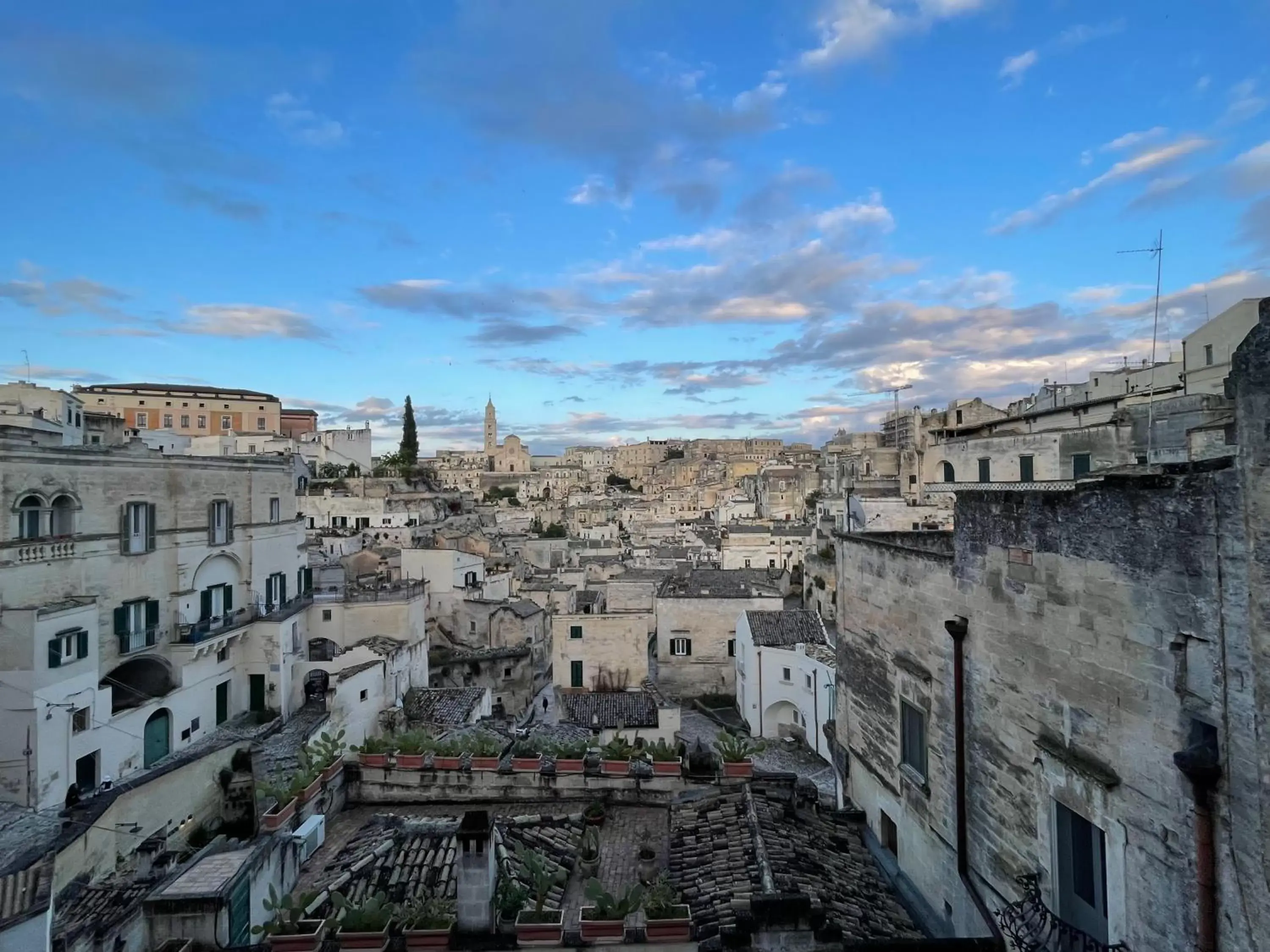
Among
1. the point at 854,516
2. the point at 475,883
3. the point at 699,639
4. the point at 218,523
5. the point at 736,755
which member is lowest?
the point at 699,639

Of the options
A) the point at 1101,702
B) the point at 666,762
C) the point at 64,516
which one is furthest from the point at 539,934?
the point at 64,516

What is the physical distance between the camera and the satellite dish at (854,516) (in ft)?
36.2

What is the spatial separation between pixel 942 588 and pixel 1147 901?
3.01m

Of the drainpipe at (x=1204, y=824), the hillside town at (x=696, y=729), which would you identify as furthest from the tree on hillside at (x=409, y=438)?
the drainpipe at (x=1204, y=824)

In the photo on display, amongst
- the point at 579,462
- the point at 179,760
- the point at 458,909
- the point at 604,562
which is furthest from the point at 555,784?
the point at 579,462

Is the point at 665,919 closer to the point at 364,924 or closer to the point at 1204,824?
the point at 364,924

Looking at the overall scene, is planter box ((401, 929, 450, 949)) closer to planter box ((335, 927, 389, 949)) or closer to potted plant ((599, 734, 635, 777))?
planter box ((335, 927, 389, 949))

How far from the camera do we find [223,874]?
273 inches

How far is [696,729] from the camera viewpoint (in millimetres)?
23906

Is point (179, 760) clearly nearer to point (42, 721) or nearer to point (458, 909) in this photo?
point (42, 721)

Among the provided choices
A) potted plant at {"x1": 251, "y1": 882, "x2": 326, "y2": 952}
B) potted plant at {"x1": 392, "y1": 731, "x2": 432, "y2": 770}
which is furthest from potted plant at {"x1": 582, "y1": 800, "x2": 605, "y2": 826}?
potted plant at {"x1": 251, "y1": 882, "x2": 326, "y2": 952}

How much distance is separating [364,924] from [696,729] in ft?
63.2

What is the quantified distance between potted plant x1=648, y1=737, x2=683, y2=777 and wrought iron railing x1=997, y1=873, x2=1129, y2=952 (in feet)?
15.5

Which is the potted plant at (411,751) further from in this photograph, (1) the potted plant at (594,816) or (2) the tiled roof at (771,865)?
(2) the tiled roof at (771,865)
